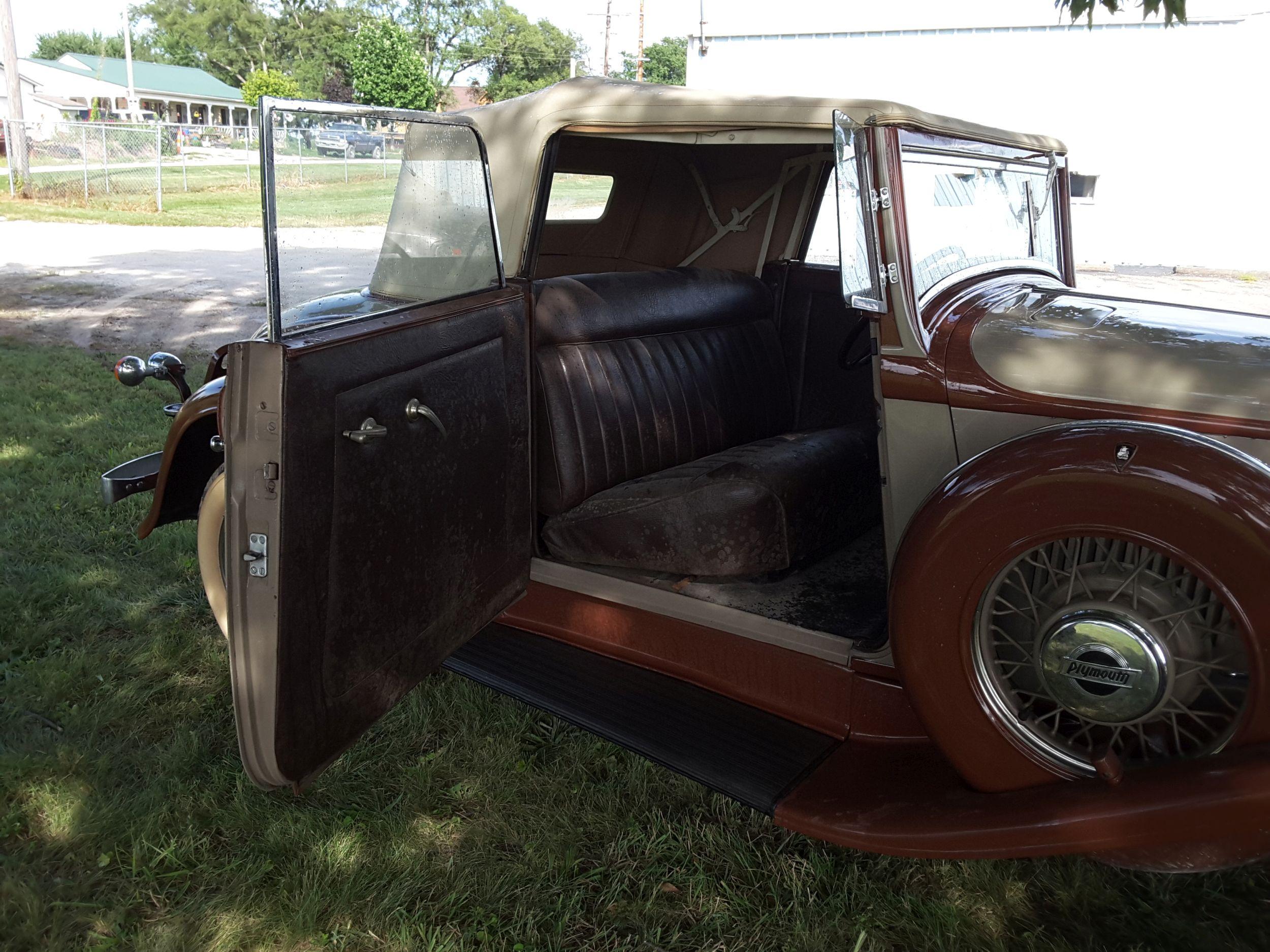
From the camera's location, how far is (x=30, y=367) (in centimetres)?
618

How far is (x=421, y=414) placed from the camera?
2184 millimetres

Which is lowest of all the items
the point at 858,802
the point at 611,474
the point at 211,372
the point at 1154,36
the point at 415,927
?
the point at 415,927

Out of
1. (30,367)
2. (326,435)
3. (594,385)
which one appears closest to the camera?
(326,435)

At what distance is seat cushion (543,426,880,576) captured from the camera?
2564 mm

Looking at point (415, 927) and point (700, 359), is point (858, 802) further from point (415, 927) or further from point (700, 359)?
point (700, 359)

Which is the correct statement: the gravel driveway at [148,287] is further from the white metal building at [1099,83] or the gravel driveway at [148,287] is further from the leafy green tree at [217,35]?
the leafy green tree at [217,35]

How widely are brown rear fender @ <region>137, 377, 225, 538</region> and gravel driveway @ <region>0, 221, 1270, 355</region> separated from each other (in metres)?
4.57

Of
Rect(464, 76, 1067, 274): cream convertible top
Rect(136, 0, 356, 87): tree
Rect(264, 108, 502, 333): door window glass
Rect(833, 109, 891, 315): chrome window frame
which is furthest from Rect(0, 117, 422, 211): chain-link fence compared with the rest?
Rect(136, 0, 356, 87): tree

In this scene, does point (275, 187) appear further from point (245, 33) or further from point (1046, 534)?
point (245, 33)

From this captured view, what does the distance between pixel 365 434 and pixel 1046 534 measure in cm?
134

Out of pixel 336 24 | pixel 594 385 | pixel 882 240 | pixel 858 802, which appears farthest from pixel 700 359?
pixel 336 24

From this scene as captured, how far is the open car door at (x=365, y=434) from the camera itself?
1866 millimetres

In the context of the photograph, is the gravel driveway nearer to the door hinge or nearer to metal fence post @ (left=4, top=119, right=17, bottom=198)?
metal fence post @ (left=4, top=119, right=17, bottom=198)

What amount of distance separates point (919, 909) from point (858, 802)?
0.38 metres
